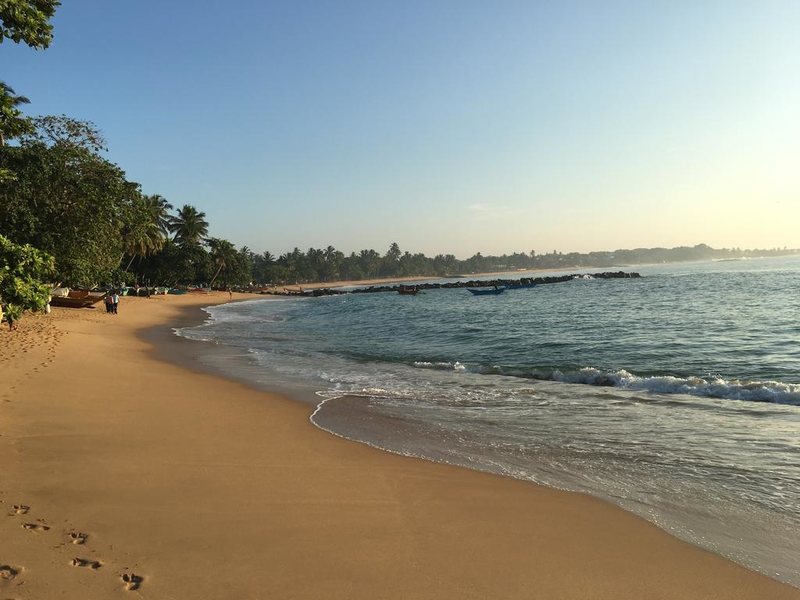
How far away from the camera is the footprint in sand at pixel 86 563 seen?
4.04 meters

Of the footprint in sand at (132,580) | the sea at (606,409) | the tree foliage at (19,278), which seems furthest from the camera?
the sea at (606,409)

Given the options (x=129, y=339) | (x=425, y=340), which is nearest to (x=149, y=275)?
(x=129, y=339)

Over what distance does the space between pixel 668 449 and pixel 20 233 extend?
28.1 m

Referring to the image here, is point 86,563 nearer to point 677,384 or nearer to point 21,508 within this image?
point 21,508

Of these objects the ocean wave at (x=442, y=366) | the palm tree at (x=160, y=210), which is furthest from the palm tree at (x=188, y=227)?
the ocean wave at (x=442, y=366)

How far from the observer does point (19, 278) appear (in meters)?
6.03

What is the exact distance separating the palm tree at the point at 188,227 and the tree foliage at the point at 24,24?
86444 millimetres

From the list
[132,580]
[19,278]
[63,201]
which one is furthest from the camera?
[63,201]

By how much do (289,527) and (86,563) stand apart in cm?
176

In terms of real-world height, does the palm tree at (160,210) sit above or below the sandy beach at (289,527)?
above

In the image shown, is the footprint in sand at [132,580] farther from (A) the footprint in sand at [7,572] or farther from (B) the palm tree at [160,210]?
(B) the palm tree at [160,210]

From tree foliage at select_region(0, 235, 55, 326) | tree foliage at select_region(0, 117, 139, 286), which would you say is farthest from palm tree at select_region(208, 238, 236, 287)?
tree foliage at select_region(0, 235, 55, 326)

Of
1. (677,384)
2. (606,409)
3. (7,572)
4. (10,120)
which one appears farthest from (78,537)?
(677,384)

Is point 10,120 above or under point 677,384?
above
